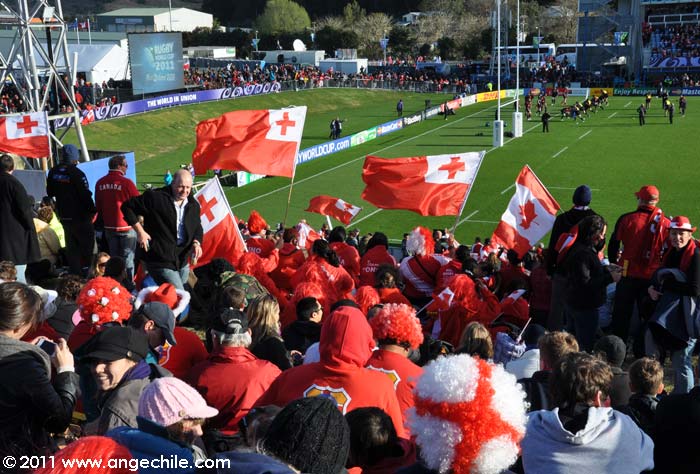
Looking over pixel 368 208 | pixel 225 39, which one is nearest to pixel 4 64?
pixel 368 208

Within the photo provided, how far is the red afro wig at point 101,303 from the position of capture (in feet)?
17.6

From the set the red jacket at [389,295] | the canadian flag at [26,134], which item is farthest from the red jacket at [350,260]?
the canadian flag at [26,134]

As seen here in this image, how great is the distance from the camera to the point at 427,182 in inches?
476

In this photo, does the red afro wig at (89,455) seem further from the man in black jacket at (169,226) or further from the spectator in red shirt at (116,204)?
the spectator in red shirt at (116,204)

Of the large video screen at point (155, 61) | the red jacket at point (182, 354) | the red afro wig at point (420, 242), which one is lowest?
the red afro wig at point (420, 242)

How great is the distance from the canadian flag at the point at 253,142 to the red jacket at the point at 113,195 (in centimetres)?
212

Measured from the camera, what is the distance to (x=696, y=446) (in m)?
4.24

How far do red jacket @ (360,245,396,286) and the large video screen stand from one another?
39121mm

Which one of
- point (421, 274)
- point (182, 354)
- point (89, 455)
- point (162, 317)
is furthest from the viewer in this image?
point (421, 274)

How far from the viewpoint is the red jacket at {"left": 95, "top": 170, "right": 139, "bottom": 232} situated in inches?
390

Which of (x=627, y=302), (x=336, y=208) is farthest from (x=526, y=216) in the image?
(x=336, y=208)

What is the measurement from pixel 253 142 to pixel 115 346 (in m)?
7.98

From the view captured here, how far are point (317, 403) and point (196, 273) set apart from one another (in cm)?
775

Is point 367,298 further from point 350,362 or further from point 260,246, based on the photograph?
point 260,246
